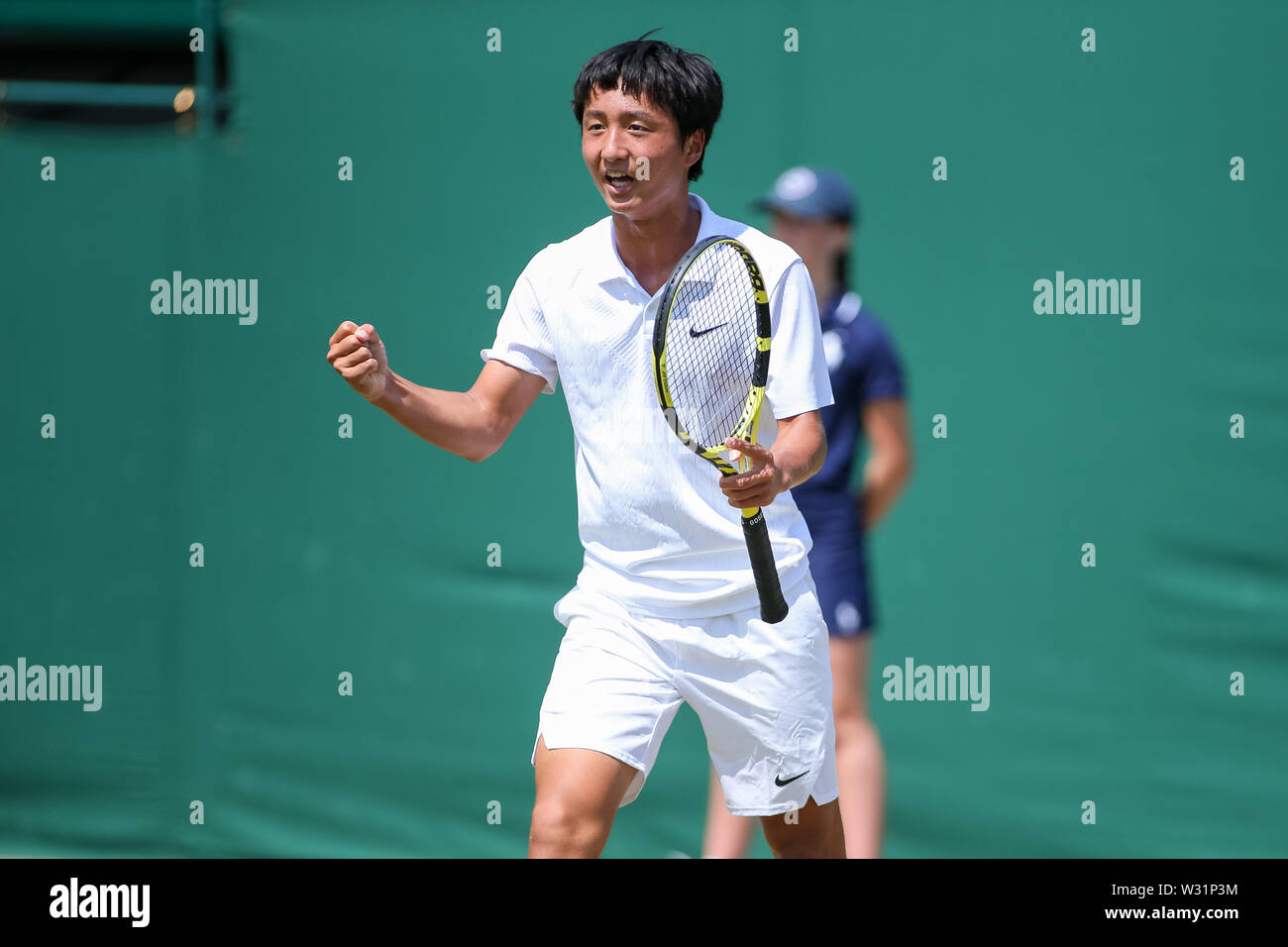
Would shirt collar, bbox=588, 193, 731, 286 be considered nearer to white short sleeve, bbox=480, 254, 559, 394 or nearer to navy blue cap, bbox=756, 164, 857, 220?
white short sleeve, bbox=480, 254, 559, 394

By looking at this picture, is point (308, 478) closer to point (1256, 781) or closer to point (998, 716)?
point (998, 716)

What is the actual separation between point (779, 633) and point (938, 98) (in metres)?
1.90

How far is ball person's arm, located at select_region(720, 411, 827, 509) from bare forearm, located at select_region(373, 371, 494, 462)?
0.44 metres

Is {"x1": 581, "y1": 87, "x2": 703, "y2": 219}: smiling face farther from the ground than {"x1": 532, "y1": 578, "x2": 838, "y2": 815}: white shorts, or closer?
farther from the ground

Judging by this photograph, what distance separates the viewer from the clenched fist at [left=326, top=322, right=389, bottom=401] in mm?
2391

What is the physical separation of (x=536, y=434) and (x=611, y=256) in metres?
1.55

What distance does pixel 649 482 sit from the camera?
2570mm

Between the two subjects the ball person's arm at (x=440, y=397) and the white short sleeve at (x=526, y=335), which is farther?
the white short sleeve at (x=526, y=335)

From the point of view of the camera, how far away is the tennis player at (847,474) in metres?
3.54

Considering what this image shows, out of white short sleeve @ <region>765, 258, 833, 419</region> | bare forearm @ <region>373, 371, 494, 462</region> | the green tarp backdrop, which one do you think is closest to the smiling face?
white short sleeve @ <region>765, 258, 833, 419</region>

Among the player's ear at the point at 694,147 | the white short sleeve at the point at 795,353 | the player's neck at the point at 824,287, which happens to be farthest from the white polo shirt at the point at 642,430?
the player's neck at the point at 824,287

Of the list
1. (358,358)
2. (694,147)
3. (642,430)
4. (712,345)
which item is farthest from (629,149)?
(358,358)

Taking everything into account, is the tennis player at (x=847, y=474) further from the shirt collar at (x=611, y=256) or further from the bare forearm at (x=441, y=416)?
the bare forearm at (x=441, y=416)

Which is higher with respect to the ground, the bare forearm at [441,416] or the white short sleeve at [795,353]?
the white short sleeve at [795,353]
